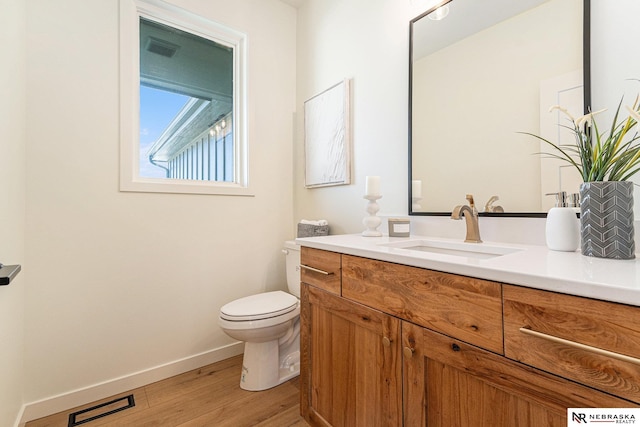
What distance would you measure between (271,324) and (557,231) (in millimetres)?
1354

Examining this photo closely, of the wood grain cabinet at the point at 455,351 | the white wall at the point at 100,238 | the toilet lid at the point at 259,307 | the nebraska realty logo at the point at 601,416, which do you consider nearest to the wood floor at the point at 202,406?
the white wall at the point at 100,238

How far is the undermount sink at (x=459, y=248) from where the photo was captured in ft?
3.46

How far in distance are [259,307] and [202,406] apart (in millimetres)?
577

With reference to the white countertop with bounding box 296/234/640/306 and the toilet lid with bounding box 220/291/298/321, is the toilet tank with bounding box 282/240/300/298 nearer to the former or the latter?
the toilet lid with bounding box 220/291/298/321

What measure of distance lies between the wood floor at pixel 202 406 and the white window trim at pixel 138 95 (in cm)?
120

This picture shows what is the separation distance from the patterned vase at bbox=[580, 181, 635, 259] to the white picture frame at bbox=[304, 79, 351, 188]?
1.21 m

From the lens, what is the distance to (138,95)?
1.77 metres

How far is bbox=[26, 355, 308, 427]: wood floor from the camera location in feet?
4.62

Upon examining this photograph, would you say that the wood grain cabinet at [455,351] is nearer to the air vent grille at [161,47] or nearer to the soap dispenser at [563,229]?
the soap dispenser at [563,229]

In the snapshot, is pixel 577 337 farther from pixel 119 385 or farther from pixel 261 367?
pixel 119 385

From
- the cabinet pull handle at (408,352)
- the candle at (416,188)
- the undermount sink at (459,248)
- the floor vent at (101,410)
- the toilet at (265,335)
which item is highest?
the candle at (416,188)

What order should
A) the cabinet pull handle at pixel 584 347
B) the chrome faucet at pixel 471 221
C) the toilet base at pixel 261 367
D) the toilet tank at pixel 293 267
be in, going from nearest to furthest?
the cabinet pull handle at pixel 584 347 → the chrome faucet at pixel 471 221 → the toilet base at pixel 261 367 → the toilet tank at pixel 293 267

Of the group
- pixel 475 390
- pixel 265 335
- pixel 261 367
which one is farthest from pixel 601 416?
pixel 261 367

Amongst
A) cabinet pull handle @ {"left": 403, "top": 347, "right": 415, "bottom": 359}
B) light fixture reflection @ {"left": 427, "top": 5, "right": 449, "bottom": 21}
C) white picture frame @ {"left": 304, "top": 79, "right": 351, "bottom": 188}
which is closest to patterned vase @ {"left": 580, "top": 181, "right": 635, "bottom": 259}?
cabinet pull handle @ {"left": 403, "top": 347, "right": 415, "bottom": 359}
